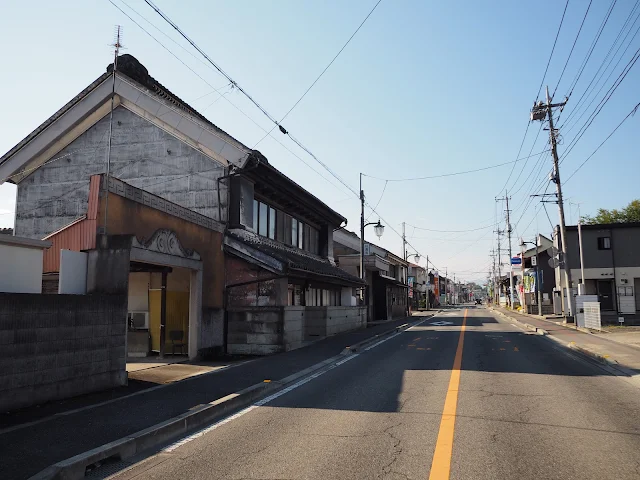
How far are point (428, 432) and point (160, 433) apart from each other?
3.60m

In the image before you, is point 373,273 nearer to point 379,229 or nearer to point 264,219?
point 379,229

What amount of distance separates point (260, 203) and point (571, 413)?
14166mm

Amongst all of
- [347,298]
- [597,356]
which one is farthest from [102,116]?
[597,356]

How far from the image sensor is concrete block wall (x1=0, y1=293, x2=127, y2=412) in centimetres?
732

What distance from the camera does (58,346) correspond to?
323 inches

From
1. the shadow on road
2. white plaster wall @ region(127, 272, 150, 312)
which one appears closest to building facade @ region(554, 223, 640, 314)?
the shadow on road

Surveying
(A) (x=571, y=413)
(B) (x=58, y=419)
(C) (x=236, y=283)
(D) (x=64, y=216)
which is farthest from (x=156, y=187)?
(A) (x=571, y=413)

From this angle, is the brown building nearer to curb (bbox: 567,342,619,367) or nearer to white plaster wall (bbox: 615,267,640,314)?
curb (bbox: 567,342,619,367)

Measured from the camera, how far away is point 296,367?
40.1ft

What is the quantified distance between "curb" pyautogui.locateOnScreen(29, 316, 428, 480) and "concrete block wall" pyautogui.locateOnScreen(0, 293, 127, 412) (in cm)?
275

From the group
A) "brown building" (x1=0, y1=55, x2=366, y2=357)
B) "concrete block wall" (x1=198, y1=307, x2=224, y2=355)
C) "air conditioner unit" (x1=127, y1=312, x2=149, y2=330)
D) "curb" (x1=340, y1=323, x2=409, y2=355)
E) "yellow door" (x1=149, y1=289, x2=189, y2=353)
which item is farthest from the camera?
"curb" (x1=340, y1=323, x2=409, y2=355)

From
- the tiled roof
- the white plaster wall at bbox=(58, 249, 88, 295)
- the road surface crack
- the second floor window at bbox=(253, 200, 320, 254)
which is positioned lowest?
the road surface crack

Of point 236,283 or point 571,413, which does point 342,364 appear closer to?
point 236,283

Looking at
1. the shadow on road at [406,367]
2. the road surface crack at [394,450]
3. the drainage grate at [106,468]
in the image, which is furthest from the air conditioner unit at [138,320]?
the road surface crack at [394,450]
